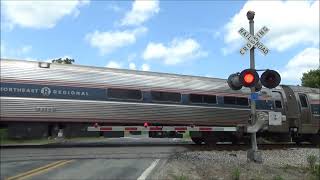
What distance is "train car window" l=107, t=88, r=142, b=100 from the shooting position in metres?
24.9

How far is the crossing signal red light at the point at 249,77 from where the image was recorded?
16.6 meters

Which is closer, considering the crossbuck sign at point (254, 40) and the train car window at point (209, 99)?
the crossbuck sign at point (254, 40)

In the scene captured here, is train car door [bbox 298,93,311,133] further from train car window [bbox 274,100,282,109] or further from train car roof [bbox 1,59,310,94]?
train car window [bbox 274,100,282,109]

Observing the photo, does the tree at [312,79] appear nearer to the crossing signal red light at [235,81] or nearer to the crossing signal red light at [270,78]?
the crossing signal red light at [235,81]

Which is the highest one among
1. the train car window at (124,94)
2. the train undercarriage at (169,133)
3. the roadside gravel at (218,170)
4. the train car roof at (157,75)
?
the train car roof at (157,75)

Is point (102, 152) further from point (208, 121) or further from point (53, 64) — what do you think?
point (208, 121)

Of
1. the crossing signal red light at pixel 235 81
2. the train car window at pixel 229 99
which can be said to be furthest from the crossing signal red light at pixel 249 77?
the train car window at pixel 229 99

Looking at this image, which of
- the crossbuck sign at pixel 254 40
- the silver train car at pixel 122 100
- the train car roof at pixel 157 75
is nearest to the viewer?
the crossbuck sign at pixel 254 40

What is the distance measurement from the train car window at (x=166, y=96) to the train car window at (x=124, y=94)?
83 centimetres

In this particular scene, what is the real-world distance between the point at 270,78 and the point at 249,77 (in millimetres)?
631

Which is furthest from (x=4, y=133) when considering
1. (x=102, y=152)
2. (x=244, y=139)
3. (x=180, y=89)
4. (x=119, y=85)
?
(x=244, y=139)

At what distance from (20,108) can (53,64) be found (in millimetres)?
2439

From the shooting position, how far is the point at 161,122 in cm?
2630

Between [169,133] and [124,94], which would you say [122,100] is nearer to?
[124,94]
